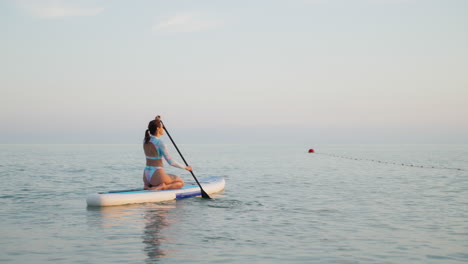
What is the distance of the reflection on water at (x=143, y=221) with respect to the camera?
743 centimetres

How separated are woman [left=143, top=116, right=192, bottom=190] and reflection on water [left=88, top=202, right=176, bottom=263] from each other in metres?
0.65

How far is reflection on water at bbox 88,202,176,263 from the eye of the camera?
7430mm

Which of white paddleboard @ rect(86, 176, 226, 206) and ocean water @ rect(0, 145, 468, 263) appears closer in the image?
ocean water @ rect(0, 145, 468, 263)

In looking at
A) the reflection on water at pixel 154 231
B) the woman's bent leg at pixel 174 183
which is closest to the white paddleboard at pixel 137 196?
the woman's bent leg at pixel 174 183

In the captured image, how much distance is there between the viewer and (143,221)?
382 inches

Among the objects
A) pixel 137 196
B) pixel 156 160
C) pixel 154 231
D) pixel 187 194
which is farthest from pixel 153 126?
pixel 154 231

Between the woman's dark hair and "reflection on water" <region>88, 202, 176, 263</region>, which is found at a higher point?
the woman's dark hair

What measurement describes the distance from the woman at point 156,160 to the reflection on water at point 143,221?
2.15 ft

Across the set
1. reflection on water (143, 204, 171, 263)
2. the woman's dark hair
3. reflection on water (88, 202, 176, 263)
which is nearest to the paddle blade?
reflection on water (88, 202, 176, 263)

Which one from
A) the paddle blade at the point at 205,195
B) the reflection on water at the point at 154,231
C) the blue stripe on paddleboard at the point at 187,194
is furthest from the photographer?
the paddle blade at the point at 205,195

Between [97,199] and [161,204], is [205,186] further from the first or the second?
[97,199]

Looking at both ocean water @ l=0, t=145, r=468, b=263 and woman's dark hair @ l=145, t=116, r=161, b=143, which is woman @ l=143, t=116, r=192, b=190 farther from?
ocean water @ l=0, t=145, r=468, b=263

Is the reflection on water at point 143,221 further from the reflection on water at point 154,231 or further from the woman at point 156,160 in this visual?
the woman at point 156,160

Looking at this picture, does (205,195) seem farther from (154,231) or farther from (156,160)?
(154,231)
